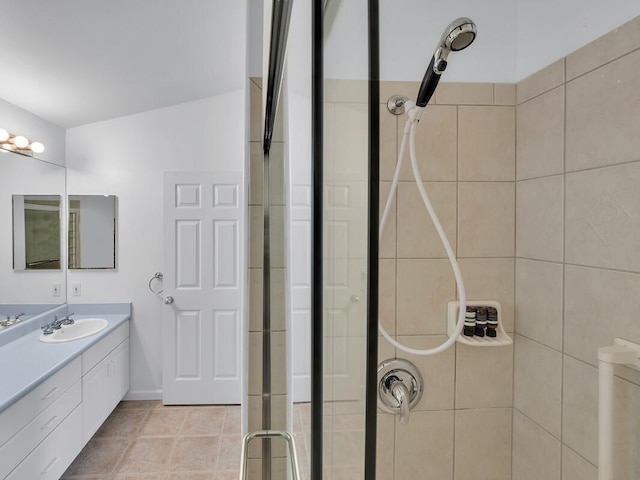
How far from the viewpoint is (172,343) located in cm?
276

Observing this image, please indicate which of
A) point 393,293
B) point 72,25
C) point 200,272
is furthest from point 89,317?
point 393,293

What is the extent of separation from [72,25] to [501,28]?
1887 millimetres

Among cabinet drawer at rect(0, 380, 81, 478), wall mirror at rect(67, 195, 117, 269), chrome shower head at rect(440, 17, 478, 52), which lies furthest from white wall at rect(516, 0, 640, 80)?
Result: wall mirror at rect(67, 195, 117, 269)

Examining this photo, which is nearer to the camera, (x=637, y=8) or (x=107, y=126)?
(x=637, y=8)

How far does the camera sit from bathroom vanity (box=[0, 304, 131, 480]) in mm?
1472

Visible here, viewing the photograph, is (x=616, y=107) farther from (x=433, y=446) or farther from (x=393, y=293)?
(x=433, y=446)

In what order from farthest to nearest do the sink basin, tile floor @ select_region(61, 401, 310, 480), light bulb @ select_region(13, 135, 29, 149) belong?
the sink basin
light bulb @ select_region(13, 135, 29, 149)
tile floor @ select_region(61, 401, 310, 480)

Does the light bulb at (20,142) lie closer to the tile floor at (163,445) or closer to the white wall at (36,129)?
the white wall at (36,129)

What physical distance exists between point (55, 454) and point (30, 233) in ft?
4.65

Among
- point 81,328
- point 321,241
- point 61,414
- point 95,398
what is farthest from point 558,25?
point 81,328

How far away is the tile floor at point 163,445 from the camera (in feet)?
6.69

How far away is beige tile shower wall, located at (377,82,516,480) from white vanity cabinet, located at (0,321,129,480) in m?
1.54

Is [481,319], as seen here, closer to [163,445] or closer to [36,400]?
[36,400]

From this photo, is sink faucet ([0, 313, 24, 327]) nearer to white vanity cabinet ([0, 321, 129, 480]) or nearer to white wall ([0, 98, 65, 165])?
white vanity cabinet ([0, 321, 129, 480])
